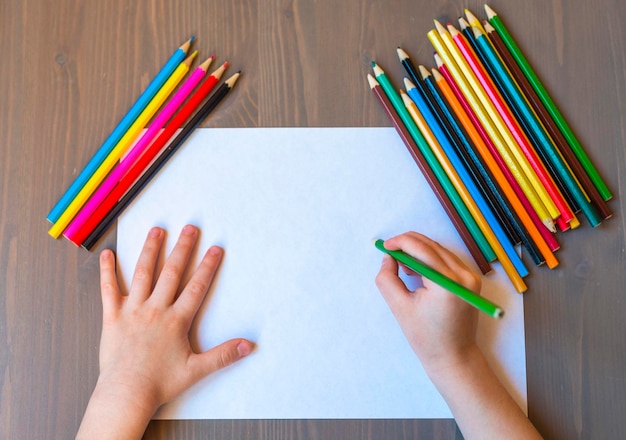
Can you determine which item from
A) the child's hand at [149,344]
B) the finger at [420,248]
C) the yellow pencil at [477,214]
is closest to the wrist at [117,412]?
the child's hand at [149,344]

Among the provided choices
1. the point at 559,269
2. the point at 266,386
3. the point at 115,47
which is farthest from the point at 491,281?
the point at 115,47

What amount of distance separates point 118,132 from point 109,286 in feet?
0.61

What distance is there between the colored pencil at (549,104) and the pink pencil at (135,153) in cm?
36

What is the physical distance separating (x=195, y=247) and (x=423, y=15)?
0.40m

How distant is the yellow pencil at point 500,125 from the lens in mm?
610

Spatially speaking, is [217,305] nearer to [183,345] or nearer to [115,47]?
[183,345]

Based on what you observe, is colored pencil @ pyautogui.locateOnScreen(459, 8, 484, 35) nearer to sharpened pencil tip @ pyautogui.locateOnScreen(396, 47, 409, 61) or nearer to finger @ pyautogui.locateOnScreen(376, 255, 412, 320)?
sharpened pencil tip @ pyautogui.locateOnScreen(396, 47, 409, 61)

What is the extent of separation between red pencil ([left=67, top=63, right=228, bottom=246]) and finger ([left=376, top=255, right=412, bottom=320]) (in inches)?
11.6

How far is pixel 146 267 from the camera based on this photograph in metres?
0.61

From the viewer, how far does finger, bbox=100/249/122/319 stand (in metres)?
0.60

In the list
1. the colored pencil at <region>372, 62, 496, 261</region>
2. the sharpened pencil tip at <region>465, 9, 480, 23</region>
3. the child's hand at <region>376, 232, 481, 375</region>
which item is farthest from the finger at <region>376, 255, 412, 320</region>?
the sharpened pencil tip at <region>465, 9, 480, 23</region>

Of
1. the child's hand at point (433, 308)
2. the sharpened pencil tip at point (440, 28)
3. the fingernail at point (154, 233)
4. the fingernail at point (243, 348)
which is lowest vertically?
the child's hand at point (433, 308)

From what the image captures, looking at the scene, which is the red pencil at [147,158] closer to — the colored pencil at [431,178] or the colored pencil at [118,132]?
the colored pencil at [118,132]

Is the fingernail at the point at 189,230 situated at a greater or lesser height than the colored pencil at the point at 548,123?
greater
